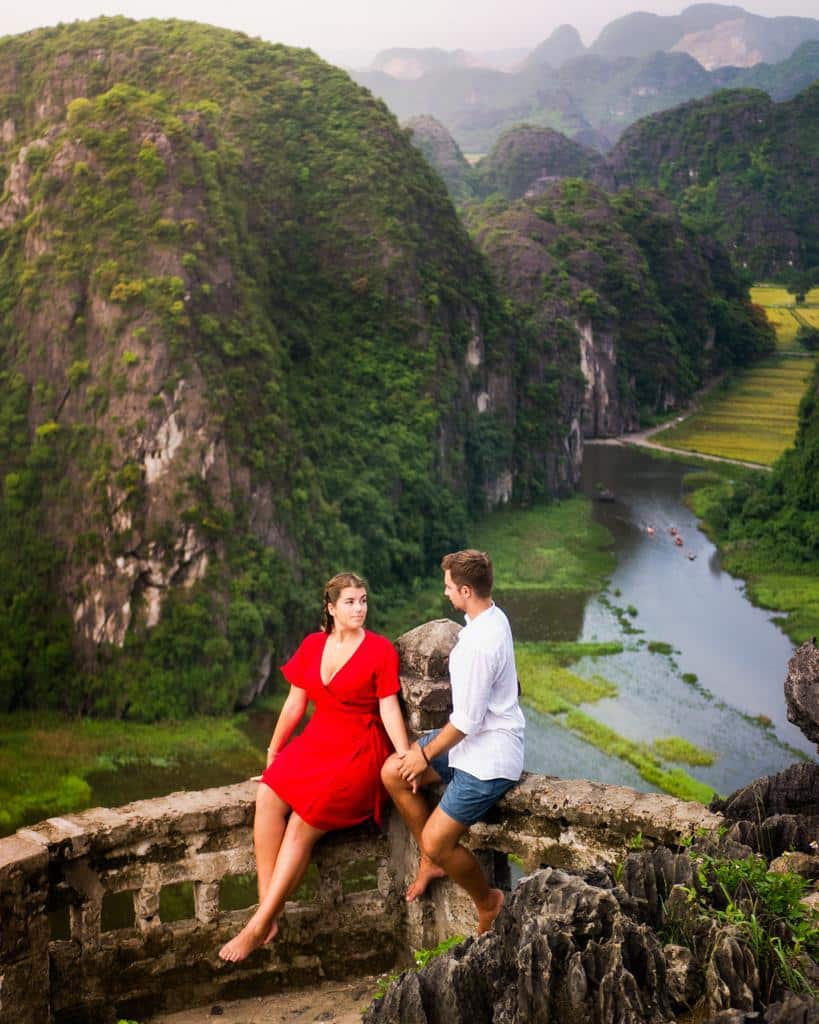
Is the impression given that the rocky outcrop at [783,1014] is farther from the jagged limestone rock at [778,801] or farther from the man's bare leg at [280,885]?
the man's bare leg at [280,885]

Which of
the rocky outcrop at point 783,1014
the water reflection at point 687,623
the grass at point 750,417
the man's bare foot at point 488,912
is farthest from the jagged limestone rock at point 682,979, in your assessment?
the grass at point 750,417

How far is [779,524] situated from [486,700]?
168ft

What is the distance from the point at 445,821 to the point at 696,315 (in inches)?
3460

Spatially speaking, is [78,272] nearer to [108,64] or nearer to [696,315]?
[108,64]

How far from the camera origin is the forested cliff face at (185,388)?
37.0 m

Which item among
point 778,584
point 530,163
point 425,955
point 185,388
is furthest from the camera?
point 530,163

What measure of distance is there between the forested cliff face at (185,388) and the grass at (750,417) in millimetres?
23216

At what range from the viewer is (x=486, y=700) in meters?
6.06

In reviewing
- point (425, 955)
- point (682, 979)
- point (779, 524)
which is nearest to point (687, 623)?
point (779, 524)

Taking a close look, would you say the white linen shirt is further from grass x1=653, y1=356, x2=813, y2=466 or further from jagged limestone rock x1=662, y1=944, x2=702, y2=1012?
grass x1=653, y1=356, x2=813, y2=466

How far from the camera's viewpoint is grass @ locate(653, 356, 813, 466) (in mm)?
74000

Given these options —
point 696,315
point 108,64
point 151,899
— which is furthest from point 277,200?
point 151,899

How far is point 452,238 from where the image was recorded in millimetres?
63031

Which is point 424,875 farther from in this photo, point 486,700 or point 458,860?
point 486,700
